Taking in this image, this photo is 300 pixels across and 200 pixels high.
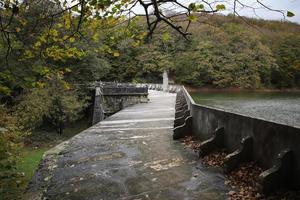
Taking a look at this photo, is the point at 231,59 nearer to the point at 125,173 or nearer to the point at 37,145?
the point at 37,145

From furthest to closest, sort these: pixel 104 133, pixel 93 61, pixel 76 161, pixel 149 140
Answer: pixel 93 61 → pixel 104 133 → pixel 149 140 → pixel 76 161

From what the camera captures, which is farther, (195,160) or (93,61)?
(93,61)

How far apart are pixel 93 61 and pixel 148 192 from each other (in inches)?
1208

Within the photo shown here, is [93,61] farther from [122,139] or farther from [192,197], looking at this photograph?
[192,197]

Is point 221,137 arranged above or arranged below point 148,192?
above

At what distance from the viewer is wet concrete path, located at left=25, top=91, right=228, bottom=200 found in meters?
5.21

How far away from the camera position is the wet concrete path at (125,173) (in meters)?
5.21

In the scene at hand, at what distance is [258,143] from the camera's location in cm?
539

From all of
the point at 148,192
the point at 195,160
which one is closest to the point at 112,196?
the point at 148,192

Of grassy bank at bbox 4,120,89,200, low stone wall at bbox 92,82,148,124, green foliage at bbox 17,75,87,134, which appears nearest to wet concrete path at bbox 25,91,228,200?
grassy bank at bbox 4,120,89,200

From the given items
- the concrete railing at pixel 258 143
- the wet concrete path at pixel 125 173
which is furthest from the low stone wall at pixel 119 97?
the concrete railing at pixel 258 143

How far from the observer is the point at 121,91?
93.1ft

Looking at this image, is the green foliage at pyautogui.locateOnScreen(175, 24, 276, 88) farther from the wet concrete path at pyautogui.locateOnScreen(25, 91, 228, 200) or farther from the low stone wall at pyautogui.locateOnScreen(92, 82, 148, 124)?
the wet concrete path at pyautogui.locateOnScreen(25, 91, 228, 200)

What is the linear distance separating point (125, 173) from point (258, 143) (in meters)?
2.75
